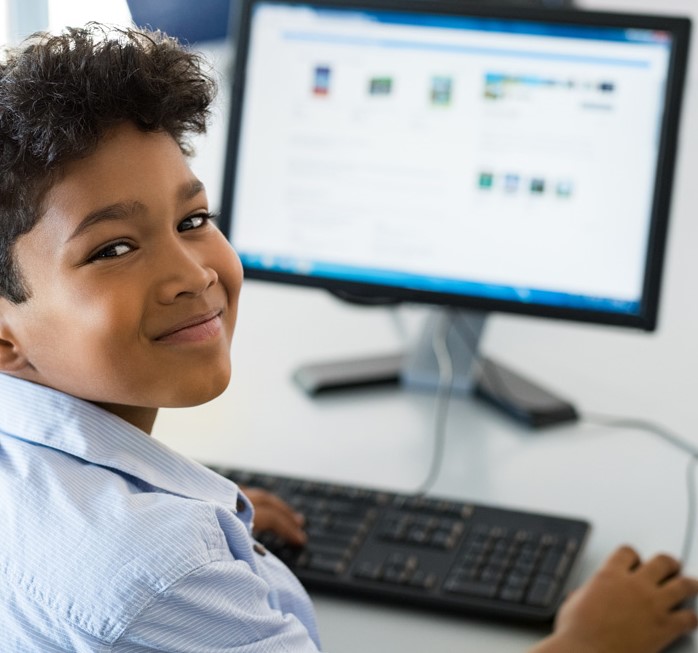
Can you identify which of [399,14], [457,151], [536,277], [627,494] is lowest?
[627,494]

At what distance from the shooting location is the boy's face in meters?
0.69

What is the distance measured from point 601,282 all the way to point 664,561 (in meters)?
0.34

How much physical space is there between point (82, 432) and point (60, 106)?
0.67 ft

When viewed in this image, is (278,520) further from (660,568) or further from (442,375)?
(442,375)

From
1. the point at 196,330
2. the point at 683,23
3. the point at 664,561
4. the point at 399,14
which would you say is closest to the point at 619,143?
the point at 683,23

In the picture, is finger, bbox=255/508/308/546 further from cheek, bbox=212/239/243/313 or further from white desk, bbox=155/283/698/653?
cheek, bbox=212/239/243/313

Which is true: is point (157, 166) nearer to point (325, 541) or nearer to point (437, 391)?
point (325, 541)

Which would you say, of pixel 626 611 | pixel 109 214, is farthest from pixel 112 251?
pixel 626 611

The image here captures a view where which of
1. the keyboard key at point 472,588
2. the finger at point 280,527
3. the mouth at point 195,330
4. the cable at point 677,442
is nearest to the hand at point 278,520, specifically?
the finger at point 280,527

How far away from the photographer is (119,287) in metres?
0.69

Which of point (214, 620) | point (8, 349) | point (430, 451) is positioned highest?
point (8, 349)

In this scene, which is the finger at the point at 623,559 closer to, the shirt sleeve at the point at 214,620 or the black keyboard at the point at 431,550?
the black keyboard at the point at 431,550

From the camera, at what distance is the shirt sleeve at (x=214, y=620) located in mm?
641

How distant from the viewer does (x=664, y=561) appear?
36.9 inches
